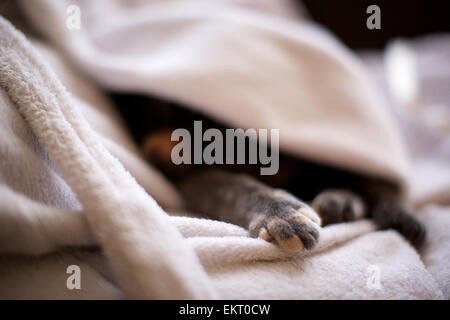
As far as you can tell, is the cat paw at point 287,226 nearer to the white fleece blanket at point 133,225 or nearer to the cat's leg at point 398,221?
the white fleece blanket at point 133,225

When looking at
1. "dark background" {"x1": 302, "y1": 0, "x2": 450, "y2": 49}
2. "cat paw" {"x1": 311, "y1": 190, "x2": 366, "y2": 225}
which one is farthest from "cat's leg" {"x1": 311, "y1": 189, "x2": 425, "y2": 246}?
"dark background" {"x1": 302, "y1": 0, "x2": 450, "y2": 49}

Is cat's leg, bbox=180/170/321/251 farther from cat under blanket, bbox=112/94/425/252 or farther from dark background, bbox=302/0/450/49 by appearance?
dark background, bbox=302/0/450/49

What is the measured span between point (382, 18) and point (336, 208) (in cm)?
122

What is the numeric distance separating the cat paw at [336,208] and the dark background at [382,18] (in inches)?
44.3

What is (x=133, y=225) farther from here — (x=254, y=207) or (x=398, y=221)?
(x=398, y=221)

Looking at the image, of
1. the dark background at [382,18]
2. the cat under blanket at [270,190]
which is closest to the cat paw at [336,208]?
the cat under blanket at [270,190]

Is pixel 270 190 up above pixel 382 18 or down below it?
below

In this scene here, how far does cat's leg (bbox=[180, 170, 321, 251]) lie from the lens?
0.38m

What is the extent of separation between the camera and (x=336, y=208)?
20.4 inches

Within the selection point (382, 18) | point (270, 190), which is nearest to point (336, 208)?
point (270, 190)
